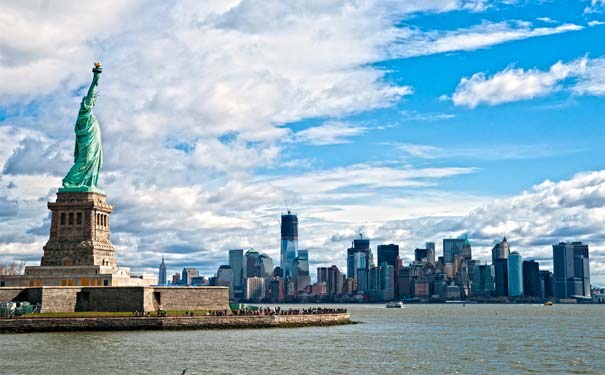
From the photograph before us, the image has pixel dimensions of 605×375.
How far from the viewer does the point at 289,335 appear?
9506cm

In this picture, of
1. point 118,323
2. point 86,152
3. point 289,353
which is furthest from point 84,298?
point 289,353

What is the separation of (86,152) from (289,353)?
5292 cm

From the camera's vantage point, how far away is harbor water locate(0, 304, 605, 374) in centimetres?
6550

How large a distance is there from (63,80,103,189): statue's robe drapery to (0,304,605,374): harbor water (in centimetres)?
2942

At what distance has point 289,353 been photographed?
7569 centimetres

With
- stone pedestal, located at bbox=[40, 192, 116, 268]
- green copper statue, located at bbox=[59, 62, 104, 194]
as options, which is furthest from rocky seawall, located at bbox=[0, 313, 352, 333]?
green copper statue, located at bbox=[59, 62, 104, 194]

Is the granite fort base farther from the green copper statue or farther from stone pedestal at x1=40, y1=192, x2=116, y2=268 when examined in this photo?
the green copper statue

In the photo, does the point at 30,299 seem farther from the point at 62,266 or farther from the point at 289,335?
the point at 289,335

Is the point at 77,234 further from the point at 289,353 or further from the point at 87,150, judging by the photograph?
the point at 289,353

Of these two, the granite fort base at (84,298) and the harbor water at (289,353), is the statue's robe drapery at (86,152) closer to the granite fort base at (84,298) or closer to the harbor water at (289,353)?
the granite fort base at (84,298)

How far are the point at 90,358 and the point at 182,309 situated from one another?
3759 cm

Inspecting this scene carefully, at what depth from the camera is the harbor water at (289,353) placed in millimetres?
65500

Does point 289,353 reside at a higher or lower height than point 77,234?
lower

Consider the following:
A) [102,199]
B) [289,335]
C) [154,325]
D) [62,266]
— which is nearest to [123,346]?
[154,325]
